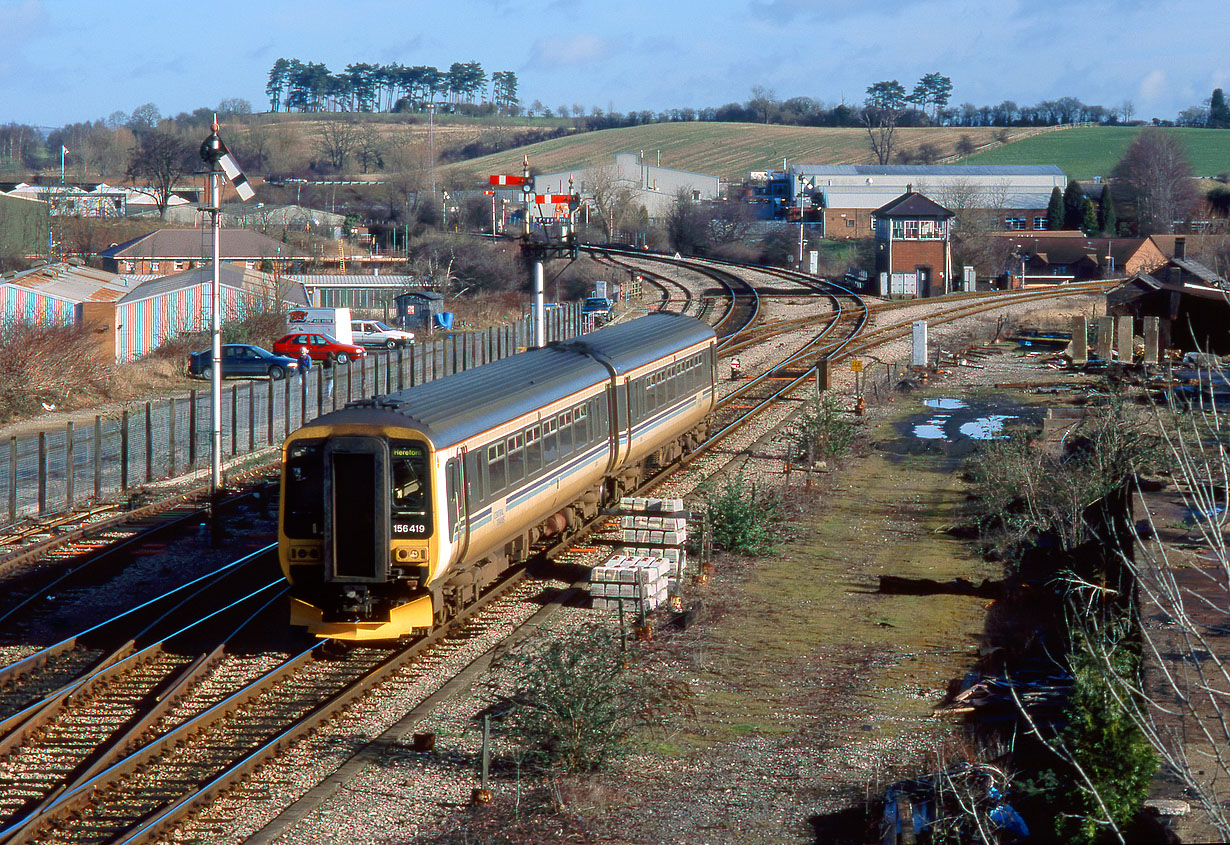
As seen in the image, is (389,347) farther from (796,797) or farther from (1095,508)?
(796,797)

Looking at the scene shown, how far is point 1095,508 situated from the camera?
1861cm

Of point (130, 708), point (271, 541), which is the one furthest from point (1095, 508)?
point (130, 708)

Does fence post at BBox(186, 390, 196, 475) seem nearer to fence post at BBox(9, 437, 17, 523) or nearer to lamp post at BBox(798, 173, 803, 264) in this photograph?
fence post at BBox(9, 437, 17, 523)

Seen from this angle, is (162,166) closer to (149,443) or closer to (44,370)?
(44,370)

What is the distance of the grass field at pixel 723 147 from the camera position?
470 ft

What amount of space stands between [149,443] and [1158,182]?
9450cm

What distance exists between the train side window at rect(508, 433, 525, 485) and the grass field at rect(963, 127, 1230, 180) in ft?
387

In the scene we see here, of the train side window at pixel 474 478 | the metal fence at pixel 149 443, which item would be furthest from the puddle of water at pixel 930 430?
the train side window at pixel 474 478

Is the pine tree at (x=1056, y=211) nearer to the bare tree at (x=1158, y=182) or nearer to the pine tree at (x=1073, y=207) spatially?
the pine tree at (x=1073, y=207)

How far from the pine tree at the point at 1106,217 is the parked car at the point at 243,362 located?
235ft

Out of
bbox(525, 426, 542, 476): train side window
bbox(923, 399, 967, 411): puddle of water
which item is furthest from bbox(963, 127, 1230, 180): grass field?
bbox(525, 426, 542, 476): train side window

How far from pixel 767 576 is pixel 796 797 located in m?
7.20

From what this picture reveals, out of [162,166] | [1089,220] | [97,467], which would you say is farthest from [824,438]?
[162,166]

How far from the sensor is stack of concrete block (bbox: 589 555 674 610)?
14.8 metres
